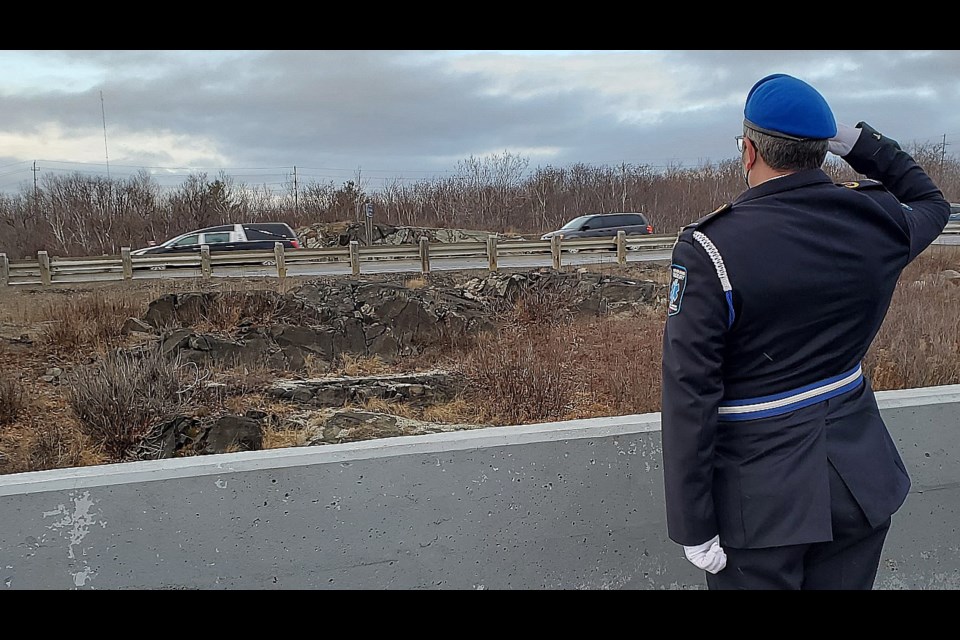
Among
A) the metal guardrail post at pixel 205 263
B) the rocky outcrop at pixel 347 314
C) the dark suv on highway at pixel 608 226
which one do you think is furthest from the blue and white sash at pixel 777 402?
the dark suv on highway at pixel 608 226

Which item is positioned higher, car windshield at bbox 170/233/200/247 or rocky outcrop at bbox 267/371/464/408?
car windshield at bbox 170/233/200/247

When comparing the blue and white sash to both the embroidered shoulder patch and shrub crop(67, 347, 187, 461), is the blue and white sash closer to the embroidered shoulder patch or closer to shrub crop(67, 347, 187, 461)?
the embroidered shoulder patch

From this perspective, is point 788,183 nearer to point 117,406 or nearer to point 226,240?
point 117,406

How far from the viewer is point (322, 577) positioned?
2553mm

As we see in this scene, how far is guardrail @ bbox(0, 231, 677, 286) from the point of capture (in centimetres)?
1725

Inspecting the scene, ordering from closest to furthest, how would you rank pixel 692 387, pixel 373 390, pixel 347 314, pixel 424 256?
1. pixel 692 387
2. pixel 373 390
3. pixel 347 314
4. pixel 424 256

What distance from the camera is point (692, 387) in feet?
5.51

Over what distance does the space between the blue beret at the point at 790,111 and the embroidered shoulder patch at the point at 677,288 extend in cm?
39

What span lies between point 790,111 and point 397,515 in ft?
5.92

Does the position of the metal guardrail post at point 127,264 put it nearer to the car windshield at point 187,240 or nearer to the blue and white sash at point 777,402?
the car windshield at point 187,240

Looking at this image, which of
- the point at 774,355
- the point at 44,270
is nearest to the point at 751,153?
the point at 774,355

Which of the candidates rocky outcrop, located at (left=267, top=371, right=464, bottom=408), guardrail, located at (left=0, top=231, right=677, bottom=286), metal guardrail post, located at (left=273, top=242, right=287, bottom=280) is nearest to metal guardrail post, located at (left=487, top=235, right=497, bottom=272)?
guardrail, located at (left=0, top=231, right=677, bottom=286)

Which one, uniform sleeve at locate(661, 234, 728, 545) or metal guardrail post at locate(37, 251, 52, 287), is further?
metal guardrail post at locate(37, 251, 52, 287)

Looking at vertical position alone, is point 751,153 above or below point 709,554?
above
